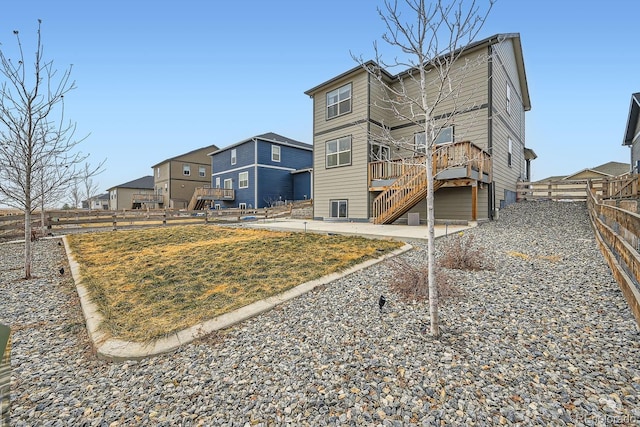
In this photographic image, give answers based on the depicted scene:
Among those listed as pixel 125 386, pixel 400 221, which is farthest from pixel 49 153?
pixel 400 221

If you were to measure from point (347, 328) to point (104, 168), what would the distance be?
298 inches

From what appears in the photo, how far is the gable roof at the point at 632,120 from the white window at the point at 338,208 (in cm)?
1633

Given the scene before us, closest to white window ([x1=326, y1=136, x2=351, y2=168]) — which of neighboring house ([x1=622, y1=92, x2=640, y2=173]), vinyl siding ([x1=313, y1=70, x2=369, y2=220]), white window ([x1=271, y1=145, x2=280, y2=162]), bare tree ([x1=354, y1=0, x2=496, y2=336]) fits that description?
vinyl siding ([x1=313, y1=70, x2=369, y2=220])

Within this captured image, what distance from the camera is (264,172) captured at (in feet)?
85.6

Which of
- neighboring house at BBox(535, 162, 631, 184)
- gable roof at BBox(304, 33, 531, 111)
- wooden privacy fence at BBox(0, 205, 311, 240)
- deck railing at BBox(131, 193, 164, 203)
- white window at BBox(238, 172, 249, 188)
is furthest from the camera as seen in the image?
deck railing at BBox(131, 193, 164, 203)

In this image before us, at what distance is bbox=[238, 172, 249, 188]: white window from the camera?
87.8 feet

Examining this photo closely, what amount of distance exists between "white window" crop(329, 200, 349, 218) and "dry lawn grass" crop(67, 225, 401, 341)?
19.8ft

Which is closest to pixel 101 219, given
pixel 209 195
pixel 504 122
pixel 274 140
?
pixel 209 195

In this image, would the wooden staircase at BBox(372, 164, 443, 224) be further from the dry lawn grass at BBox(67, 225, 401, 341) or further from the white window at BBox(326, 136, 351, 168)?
the dry lawn grass at BBox(67, 225, 401, 341)

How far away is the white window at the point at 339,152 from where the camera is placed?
1407 cm

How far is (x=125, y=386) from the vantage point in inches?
88.5

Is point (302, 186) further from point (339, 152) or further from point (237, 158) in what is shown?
point (339, 152)

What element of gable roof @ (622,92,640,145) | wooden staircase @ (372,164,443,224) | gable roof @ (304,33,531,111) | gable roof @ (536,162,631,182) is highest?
gable roof @ (304,33,531,111)

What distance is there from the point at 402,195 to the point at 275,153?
735 inches
